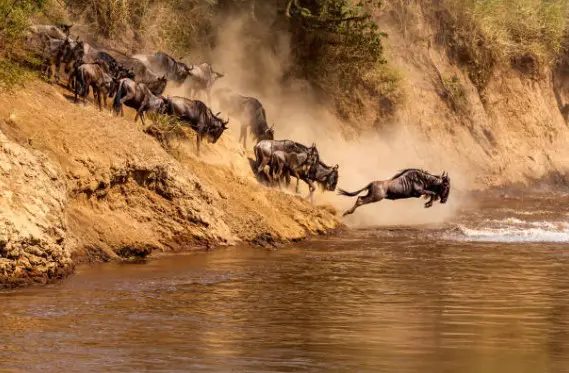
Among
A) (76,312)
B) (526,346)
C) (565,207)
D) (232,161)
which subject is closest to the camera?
(526,346)

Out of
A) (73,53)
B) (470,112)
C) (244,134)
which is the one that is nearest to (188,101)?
(73,53)

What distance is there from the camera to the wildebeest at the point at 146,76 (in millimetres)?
25750

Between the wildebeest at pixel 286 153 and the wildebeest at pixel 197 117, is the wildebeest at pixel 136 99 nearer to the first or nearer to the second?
the wildebeest at pixel 197 117

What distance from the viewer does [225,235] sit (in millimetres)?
20672

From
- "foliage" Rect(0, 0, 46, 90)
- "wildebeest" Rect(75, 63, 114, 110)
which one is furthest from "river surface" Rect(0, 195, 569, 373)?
"wildebeest" Rect(75, 63, 114, 110)

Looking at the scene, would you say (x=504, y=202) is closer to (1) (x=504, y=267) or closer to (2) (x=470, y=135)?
(2) (x=470, y=135)

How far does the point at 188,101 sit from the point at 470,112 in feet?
66.4

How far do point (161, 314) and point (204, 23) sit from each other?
74.2ft

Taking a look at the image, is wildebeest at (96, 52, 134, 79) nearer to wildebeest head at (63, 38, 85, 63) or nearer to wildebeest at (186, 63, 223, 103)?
wildebeest head at (63, 38, 85, 63)

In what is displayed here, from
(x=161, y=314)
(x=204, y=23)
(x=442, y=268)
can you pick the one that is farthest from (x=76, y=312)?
(x=204, y=23)

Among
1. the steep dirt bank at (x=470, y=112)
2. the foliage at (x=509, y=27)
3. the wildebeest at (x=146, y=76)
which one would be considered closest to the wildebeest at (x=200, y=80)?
the wildebeest at (x=146, y=76)

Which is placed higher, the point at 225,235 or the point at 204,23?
the point at 204,23

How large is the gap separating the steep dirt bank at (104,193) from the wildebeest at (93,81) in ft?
1.13

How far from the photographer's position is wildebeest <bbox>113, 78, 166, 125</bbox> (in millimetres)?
22656
